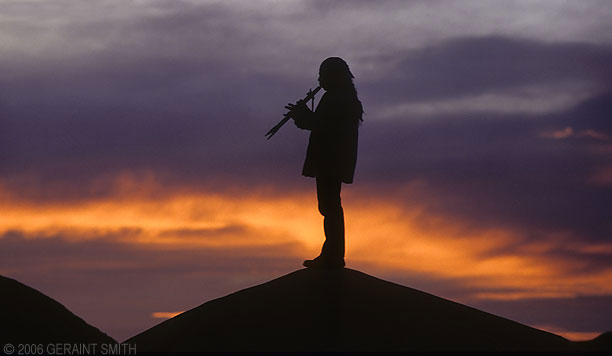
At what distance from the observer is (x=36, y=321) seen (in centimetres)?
1831

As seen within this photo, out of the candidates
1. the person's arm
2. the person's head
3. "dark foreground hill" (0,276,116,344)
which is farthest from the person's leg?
"dark foreground hill" (0,276,116,344)

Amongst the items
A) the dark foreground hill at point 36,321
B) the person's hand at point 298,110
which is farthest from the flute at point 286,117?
the dark foreground hill at point 36,321

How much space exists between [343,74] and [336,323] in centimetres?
508

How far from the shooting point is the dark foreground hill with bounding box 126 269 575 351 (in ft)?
49.9

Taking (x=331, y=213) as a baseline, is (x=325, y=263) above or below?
below

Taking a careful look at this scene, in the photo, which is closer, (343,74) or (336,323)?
(336,323)

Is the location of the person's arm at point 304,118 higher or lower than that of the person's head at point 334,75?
lower

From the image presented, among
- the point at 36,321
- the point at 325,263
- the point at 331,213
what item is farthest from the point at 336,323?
the point at 36,321

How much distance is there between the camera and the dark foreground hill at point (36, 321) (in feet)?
58.2

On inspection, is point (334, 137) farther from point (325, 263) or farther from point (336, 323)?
point (336, 323)

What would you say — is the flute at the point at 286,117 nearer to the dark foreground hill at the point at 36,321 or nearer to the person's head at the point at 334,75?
the person's head at the point at 334,75

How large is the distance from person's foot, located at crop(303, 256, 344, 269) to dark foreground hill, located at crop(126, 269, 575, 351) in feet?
0.47

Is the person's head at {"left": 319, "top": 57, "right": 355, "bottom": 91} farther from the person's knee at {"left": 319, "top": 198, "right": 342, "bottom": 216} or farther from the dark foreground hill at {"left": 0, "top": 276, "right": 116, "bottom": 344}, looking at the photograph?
the dark foreground hill at {"left": 0, "top": 276, "right": 116, "bottom": 344}

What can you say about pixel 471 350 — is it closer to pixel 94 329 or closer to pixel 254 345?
pixel 254 345
